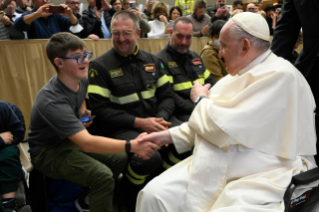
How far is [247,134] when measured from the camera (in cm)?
174

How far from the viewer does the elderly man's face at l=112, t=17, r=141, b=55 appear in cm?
295

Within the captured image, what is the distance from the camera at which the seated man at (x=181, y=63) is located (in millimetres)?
3604

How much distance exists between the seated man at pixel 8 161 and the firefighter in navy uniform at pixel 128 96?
2.55 ft

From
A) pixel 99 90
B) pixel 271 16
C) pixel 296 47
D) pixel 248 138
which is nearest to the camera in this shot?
pixel 248 138

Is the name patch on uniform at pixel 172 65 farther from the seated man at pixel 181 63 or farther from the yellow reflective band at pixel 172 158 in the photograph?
the yellow reflective band at pixel 172 158

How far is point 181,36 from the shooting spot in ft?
11.9

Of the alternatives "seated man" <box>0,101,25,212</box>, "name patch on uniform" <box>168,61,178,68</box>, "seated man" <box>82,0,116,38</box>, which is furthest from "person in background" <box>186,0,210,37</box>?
"seated man" <box>0,101,25,212</box>

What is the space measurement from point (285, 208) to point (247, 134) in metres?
0.48

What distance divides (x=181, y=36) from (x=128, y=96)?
1.28 metres

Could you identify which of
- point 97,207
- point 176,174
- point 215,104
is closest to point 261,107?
point 215,104

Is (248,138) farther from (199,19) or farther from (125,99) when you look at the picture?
(199,19)

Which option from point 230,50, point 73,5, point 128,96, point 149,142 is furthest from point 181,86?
point 73,5

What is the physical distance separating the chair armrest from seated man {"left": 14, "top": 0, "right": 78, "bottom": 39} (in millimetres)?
4308

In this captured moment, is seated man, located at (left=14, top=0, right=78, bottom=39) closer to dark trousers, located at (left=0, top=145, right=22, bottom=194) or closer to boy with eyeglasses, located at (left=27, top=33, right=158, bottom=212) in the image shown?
boy with eyeglasses, located at (left=27, top=33, right=158, bottom=212)
